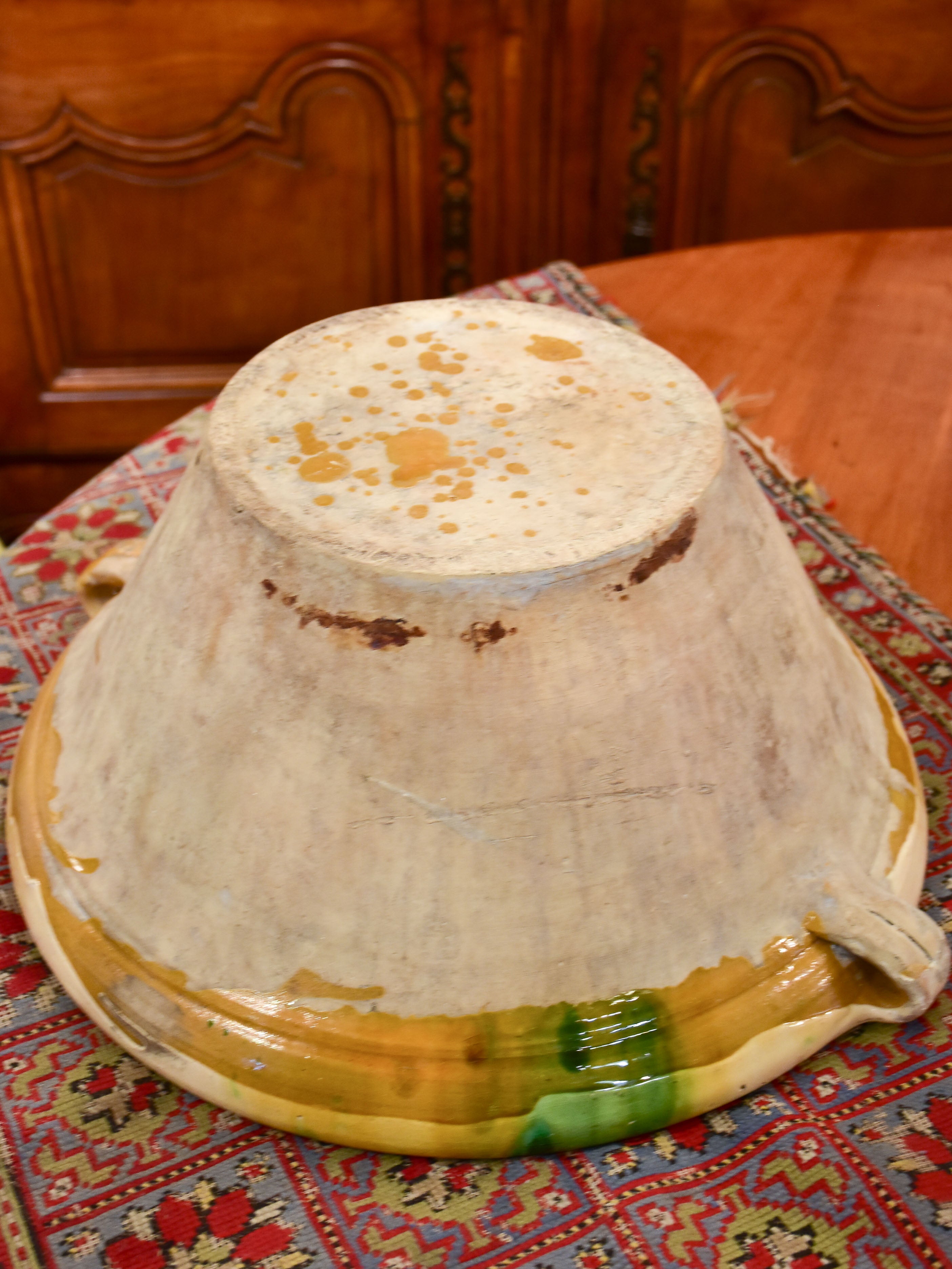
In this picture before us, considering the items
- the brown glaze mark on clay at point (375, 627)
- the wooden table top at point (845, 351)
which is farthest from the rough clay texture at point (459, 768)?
the wooden table top at point (845, 351)

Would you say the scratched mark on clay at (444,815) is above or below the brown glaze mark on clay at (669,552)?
below

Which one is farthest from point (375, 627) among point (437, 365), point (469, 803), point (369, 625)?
point (437, 365)

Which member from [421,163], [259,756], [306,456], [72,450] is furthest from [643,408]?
[72,450]

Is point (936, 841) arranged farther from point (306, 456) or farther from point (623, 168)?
point (623, 168)

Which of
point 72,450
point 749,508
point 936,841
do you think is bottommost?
point 72,450

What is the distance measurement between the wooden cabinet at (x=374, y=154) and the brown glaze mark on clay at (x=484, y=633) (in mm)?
1433

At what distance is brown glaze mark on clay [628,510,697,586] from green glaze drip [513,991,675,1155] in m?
0.27

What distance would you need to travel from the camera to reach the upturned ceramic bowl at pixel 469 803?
2.48 feet

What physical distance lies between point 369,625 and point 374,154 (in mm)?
1453

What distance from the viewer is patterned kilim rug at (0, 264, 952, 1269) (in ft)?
2.45

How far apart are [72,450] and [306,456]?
158 cm

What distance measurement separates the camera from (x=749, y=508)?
0.88 metres

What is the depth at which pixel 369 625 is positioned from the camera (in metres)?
0.75

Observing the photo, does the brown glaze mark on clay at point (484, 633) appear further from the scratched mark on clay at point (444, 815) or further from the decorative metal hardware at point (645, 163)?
the decorative metal hardware at point (645, 163)
